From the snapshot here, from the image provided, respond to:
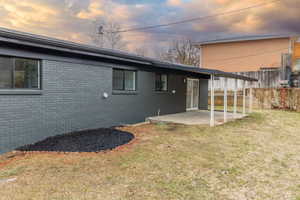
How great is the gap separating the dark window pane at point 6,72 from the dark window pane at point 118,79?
3.65 meters

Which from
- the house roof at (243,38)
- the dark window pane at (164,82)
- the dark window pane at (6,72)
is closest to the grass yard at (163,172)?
the dark window pane at (6,72)

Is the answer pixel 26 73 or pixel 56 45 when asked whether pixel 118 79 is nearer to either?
pixel 56 45

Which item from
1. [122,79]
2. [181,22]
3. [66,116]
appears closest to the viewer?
[66,116]

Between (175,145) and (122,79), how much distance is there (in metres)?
3.95

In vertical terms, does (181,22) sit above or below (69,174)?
above

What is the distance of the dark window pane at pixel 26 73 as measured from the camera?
516cm

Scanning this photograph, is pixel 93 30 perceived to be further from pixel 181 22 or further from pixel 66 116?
pixel 66 116

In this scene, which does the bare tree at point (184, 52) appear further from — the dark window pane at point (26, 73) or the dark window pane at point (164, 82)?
the dark window pane at point (26, 73)

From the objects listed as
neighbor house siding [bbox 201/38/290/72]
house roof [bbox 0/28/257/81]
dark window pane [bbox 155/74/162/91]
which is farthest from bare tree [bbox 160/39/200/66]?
house roof [bbox 0/28/257/81]

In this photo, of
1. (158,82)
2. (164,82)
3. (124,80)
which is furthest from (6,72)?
(164,82)

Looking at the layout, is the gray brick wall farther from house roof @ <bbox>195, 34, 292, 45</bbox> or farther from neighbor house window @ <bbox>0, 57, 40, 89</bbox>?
house roof @ <bbox>195, 34, 292, 45</bbox>

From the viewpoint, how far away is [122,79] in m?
8.32

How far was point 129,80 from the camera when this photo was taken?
8.69 meters

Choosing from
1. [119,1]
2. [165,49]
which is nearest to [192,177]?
[119,1]
